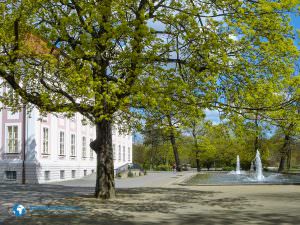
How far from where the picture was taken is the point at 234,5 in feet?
46.4

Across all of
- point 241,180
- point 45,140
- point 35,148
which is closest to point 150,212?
point 35,148

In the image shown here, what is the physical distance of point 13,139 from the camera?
3331 cm

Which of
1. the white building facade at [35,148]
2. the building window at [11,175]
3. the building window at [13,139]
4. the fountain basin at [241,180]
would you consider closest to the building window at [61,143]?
the white building facade at [35,148]

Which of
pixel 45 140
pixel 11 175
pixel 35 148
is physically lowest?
pixel 11 175

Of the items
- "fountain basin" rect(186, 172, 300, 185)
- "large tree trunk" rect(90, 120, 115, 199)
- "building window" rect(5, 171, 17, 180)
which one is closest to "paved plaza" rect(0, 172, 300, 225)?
"large tree trunk" rect(90, 120, 115, 199)

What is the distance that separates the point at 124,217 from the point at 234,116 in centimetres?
Answer: 543

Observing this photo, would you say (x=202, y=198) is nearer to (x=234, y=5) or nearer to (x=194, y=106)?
(x=194, y=106)

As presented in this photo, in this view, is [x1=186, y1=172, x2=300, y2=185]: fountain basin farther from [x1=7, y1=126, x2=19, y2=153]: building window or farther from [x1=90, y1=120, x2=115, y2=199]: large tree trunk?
[x1=90, y1=120, x2=115, y2=199]: large tree trunk

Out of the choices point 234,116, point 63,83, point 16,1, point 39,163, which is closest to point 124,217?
point 234,116

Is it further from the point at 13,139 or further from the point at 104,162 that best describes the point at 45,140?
the point at 104,162

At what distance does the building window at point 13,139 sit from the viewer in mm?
33031

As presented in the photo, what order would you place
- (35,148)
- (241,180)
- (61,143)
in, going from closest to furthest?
(35,148) → (241,180) → (61,143)

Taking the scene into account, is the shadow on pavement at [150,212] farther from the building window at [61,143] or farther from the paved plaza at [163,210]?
the building window at [61,143]

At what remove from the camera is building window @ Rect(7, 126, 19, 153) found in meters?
33.0
